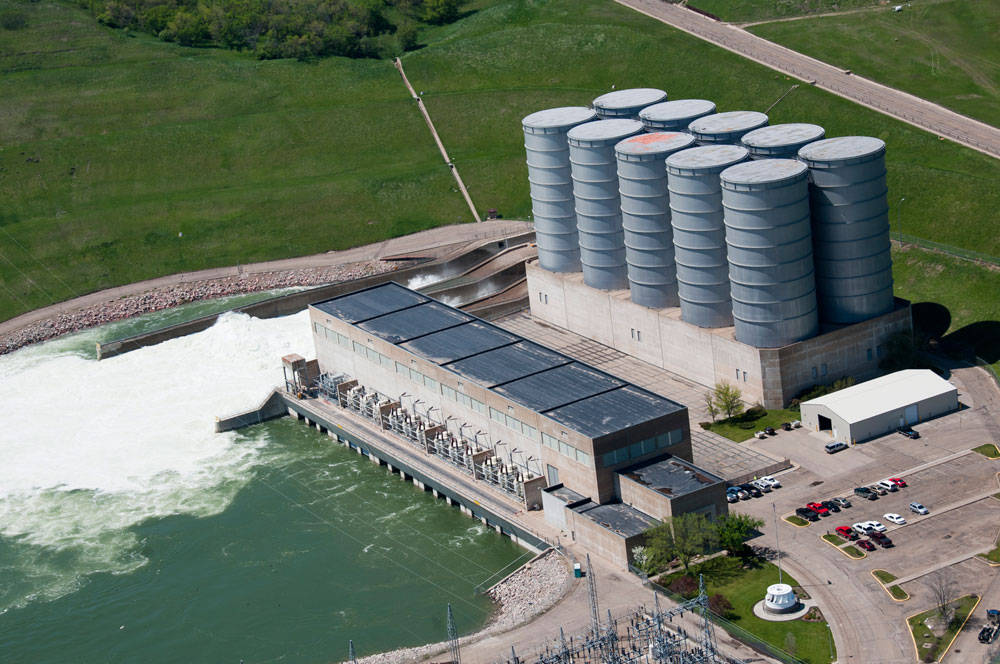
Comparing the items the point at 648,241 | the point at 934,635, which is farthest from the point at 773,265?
the point at 934,635

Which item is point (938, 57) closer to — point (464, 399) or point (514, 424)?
point (464, 399)

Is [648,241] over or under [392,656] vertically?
over

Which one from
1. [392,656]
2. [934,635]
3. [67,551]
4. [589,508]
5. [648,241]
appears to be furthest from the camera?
[648,241]

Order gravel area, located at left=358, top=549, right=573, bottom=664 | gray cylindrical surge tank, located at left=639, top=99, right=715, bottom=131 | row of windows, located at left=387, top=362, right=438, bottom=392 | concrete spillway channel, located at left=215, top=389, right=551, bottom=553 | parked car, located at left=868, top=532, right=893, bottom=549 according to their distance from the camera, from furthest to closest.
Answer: gray cylindrical surge tank, located at left=639, top=99, right=715, bottom=131, row of windows, located at left=387, top=362, right=438, bottom=392, concrete spillway channel, located at left=215, top=389, right=551, bottom=553, parked car, located at left=868, top=532, right=893, bottom=549, gravel area, located at left=358, top=549, right=573, bottom=664

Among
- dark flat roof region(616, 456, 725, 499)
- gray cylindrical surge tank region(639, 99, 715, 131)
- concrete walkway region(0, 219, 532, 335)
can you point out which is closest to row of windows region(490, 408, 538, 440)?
dark flat roof region(616, 456, 725, 499)

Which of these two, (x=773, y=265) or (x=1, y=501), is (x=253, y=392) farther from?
(x=773, y=265)

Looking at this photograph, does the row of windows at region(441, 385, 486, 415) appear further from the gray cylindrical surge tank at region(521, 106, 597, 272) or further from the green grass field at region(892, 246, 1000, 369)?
the green grass field at region(892, 246, 1000, 369)

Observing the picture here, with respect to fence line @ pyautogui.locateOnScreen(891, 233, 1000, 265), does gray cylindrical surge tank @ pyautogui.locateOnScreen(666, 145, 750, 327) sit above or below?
above
